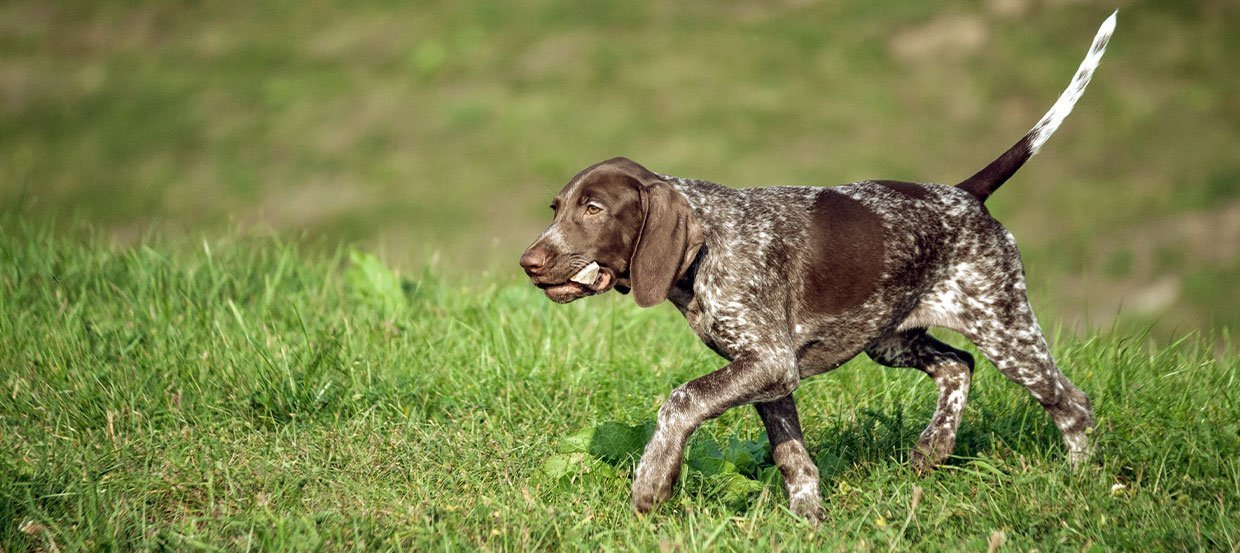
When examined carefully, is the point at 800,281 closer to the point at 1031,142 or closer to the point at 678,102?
the point at 1031,142

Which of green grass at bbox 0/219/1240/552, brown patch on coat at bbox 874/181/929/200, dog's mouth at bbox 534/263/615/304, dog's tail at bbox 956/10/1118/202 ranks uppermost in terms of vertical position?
dog's tail at bbox 956/10/1118/202

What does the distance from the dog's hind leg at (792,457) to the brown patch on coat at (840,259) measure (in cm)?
40

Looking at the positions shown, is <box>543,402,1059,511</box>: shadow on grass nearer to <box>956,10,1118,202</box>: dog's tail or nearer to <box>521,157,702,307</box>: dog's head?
<box>521,157,702,307</box>: dog's head

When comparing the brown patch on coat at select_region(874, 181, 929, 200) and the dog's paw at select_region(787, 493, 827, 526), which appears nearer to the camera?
the dog's paw at select_region(787, 493, 827, 526)

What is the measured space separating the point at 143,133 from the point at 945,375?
11808 mm

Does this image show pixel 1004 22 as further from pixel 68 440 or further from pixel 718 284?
pixel 68 440

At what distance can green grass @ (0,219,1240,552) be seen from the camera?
13.5ft

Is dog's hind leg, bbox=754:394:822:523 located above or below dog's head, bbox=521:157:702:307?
below

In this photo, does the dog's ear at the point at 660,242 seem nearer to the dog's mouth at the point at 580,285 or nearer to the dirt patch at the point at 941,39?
the dog's mouth at the point at 580,285

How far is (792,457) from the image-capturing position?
4566mm

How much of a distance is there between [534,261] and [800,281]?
106 cm

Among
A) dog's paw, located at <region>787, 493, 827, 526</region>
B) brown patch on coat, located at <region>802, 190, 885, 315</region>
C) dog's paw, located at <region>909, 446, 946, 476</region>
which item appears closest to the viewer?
dog's paw, located at <region>787, 493, 827, 526</region>

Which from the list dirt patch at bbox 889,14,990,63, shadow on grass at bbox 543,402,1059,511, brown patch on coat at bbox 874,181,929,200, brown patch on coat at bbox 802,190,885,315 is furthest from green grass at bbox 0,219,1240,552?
dirt patch at bbox 889,14,990,63

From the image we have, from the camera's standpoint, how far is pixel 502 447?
15.9 feet
